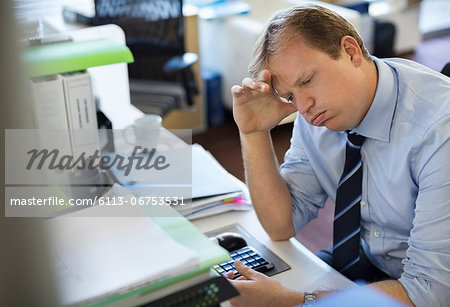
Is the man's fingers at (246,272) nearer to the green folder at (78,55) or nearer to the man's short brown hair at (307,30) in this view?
the man's short brown hair at (307,30)

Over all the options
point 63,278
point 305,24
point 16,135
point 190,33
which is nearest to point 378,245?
point 305,24

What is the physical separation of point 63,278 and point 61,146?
0.71 meters

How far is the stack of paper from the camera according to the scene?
140 cm

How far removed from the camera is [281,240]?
1.33m

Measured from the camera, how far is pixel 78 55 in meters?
1.43

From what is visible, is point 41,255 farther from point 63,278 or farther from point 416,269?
point 416,269

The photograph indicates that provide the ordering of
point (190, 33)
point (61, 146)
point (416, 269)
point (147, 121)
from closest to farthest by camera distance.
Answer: point (416, 269), point (61, 146), point (147, 121), point (190, 33)

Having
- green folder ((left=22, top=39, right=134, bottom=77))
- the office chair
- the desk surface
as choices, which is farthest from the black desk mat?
the office chair

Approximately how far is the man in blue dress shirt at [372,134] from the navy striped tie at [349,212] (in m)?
0.02

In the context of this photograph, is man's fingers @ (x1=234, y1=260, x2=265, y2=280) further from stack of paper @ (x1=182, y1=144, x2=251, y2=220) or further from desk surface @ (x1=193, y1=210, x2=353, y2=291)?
stack of paper @ (x1=182, y1=144, x2=251, y2=220)

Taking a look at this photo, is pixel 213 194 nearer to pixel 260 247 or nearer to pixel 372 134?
pixel 260 247

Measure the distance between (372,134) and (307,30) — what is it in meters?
0.29

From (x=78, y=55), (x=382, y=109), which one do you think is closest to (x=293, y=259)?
(x=382, y=109)

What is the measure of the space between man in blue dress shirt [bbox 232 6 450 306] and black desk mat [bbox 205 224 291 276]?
0.05 meters
